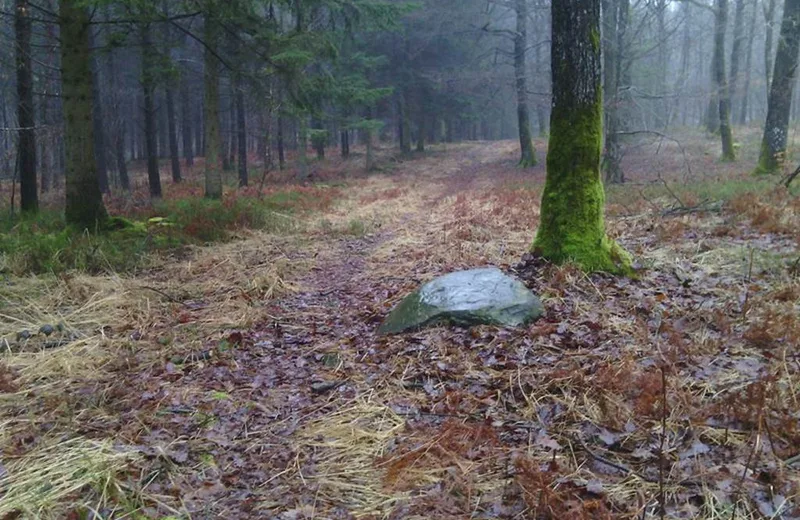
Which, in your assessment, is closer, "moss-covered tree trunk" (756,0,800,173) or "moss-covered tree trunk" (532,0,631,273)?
"moss-covered tree trunk" (532,0,631,273)

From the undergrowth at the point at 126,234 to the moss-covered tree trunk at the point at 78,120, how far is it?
1.44 ft

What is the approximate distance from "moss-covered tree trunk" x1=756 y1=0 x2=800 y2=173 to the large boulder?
12081 mm

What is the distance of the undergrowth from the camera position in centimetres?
782

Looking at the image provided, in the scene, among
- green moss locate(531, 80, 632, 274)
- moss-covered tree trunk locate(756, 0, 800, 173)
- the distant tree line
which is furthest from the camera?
moss-covered tree trunk locate(756, 0, 800, 173)

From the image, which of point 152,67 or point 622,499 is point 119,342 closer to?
point 622,499

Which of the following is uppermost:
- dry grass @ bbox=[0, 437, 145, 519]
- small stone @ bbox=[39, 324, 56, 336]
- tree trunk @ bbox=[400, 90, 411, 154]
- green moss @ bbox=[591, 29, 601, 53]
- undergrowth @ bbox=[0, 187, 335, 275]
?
tree trunk @ bbox=[400, 90, 411, 154]

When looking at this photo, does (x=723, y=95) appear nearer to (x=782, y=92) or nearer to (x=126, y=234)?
(x=782, y=92)

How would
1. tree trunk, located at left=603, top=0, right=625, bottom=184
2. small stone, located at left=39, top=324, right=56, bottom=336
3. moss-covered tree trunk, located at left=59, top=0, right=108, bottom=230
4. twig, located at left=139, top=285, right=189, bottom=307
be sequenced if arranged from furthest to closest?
tree trunk, located at left=603, top=0, right=625, bottom=184 → moss-covered tree trunk, located at left=59, top=0, right=108, bottom=230 → twig, located at left=139, top=285, right=189, bottom=307 → small stone, located at left=39, top=324, right=56, bottom=336

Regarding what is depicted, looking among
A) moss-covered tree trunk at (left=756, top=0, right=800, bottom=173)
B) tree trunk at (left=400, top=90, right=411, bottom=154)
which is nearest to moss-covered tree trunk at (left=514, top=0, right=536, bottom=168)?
moss-covered tree trunk at (left=756, top=0, right=800, bottom=173)

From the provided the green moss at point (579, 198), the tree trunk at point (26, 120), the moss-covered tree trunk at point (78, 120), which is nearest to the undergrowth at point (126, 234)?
the moss-covered tree trunk at point (78, 120)

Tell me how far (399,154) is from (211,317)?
30221 mm

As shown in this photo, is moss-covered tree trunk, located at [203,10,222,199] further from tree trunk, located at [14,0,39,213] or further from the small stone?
the small stone

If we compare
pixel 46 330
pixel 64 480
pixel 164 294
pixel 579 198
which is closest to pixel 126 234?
pixel 164 294

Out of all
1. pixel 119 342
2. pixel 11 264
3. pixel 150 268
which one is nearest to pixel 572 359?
pixel 119 342
